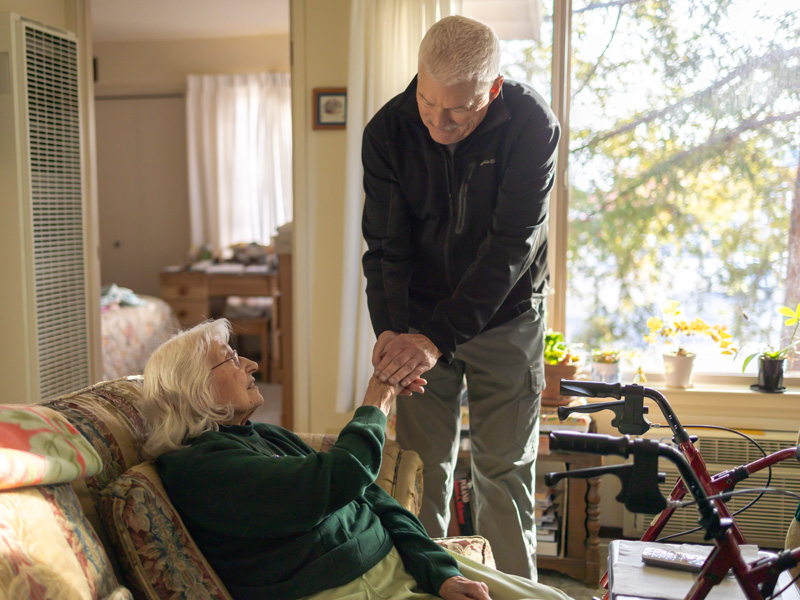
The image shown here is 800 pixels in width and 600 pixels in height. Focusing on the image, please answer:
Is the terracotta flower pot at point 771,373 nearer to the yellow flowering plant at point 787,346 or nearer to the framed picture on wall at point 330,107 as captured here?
the yellow flowering plant at point 787,346

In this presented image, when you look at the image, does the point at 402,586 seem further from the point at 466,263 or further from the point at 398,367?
the point at 466,263

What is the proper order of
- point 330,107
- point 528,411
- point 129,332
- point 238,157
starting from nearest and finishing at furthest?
point 528,411, point 330,107, point 129,332, point 238,157

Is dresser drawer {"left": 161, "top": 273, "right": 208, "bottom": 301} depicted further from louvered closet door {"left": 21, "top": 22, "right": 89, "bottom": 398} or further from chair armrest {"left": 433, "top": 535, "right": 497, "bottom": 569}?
chair armrest {"left": 433, "top": 535, "right": 497, "bottom": 569}

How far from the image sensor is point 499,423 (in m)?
2.01

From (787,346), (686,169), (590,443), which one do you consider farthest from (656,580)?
(686,169)

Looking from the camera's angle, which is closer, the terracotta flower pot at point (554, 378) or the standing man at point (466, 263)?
the standing man at point (466, 263)

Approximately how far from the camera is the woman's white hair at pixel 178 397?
156 cm

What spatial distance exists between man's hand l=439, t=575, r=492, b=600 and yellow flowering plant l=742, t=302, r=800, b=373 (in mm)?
2001

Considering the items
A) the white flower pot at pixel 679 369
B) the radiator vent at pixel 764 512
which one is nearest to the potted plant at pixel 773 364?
the white flower pot at pixel 679 369

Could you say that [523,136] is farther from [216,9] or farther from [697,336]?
[216,9]

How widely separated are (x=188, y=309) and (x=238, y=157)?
4.59 feet

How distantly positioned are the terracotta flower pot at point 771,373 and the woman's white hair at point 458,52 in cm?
195

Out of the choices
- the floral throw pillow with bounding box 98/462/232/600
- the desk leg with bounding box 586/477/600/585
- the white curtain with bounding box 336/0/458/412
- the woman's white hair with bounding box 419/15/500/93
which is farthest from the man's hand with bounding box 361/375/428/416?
the white curtain with bounding box 336/0/458/412

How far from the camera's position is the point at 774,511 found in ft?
9.23
